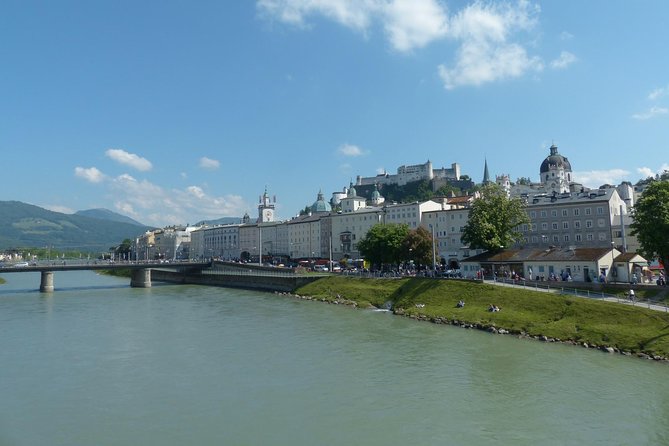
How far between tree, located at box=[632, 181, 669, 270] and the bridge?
7785 centimetres

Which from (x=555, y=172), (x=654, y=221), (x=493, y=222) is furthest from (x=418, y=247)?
(x=555, y=172)

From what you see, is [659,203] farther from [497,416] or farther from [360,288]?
[360,288]

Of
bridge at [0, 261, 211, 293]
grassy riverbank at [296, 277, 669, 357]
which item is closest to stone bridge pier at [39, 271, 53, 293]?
bridge at [0, 261, 211, 293]

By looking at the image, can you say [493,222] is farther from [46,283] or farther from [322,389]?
[46,283]

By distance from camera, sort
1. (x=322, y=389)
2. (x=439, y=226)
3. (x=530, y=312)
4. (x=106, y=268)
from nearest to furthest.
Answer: (x=322, y=389) < (x=530, y=312) < (x=106, y=268) < (x=439, y=226)

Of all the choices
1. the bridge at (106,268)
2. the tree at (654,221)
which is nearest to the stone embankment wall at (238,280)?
the bridge at (106,268)

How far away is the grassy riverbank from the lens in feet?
100

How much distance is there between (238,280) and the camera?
303 feet

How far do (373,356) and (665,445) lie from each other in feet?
52.9

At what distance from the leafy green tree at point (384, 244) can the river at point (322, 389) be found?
2743 cm

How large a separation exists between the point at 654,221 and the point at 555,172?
10367cm

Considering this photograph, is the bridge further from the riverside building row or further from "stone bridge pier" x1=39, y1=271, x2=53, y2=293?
the riverside building row

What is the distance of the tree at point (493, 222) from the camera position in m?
55.4

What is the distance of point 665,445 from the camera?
1759 cm
